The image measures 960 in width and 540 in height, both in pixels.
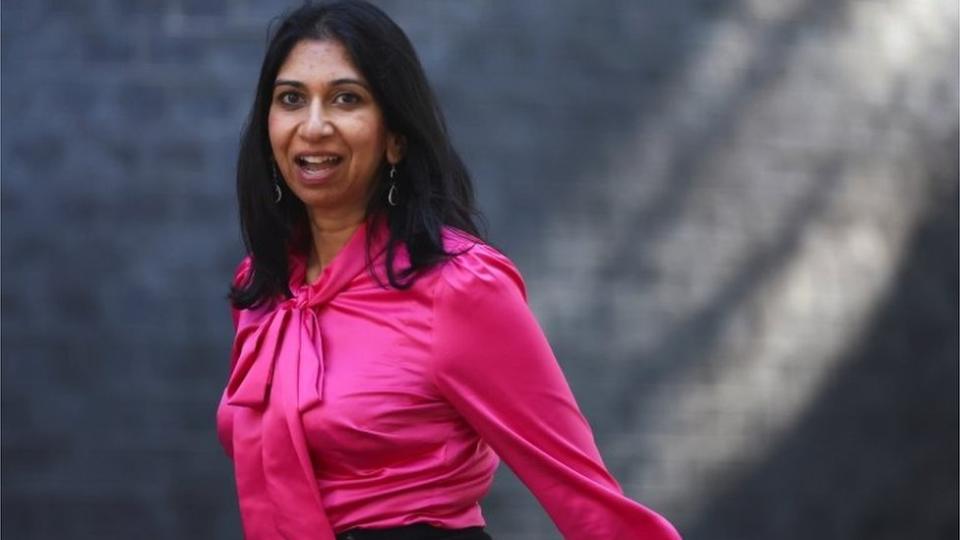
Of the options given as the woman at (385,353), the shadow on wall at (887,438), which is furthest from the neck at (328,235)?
Result: the shadow on wall at (887,438)

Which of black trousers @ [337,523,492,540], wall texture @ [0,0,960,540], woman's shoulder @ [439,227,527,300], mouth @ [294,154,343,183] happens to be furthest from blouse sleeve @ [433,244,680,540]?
wall texture @ [0,0,960,540]

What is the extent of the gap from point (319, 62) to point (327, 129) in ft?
0.38

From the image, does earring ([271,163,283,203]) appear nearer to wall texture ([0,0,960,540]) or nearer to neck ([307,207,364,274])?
neck ([307,207,364,274])

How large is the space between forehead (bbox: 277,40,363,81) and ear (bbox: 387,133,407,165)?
0.42 ft

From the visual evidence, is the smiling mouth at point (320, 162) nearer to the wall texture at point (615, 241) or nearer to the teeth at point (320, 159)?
the teeth at point (320, 159)

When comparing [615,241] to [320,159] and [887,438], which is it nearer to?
[887,438]

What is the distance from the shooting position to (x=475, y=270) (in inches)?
111

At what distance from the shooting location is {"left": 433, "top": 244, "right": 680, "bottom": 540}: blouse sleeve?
2.80m

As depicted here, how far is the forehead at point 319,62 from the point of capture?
2.90 meters

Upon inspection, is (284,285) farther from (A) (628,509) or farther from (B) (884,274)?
(B) (884,274)

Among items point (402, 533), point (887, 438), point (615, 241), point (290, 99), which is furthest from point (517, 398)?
point (887, 438)

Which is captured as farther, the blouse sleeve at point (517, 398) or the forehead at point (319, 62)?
the forehead at point (319, 62)

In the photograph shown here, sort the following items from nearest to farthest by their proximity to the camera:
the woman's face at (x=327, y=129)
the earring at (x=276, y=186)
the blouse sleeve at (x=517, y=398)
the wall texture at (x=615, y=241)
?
the blouse sleeve at (x=517, y=398)
the woman's face at (x=327, y=129)
the earring at (x=276, y=186)
the wall texture at (x=615, y=241)

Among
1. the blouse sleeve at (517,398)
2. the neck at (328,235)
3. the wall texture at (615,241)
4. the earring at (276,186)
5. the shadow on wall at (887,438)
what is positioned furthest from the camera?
the shadow on wall at (887,438)
